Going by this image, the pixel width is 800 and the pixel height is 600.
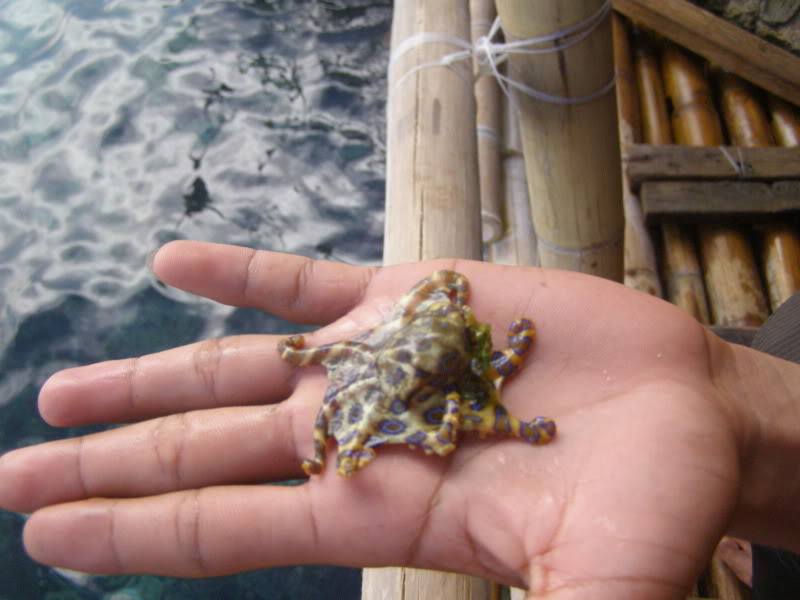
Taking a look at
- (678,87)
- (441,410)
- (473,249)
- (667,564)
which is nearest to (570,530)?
(667,564)

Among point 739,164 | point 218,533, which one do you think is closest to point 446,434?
point 218,533

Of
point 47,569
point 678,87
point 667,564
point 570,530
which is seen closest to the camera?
point 667,564

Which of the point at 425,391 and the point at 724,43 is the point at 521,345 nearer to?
the point at 425,391

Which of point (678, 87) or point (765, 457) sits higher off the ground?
point (678, 87)

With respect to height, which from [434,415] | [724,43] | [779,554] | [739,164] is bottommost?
[779,554]

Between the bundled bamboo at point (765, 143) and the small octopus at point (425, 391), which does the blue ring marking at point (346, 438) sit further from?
the bundled bamboo at point (765, 143)

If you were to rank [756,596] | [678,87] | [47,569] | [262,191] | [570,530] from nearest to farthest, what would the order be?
[570,530] → [756,596] → [47,569] → [678,87] → [262,191]

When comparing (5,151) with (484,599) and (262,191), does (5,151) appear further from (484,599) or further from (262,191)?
(484,599)
